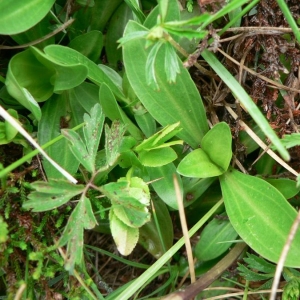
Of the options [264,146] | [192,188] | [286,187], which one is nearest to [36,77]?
[192,188]

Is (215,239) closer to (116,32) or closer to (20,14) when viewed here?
(116,32)

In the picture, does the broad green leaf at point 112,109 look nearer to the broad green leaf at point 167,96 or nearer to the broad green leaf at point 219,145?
the broad green leaf at point 167,96

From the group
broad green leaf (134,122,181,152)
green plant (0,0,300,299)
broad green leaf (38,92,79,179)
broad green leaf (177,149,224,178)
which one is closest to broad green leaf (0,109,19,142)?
green plant (0,0,300,299)

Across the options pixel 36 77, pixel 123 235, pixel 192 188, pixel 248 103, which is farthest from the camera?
pixel 192 188

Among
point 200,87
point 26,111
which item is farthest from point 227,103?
point 26,111

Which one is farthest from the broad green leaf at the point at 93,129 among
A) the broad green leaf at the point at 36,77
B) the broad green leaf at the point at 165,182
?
the broad green leaf at the point at 165,182

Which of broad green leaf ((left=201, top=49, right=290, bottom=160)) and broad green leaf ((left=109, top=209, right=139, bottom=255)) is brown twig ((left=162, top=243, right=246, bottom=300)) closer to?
broad green leaf ((left=109, top=209, right=139, bottom=255))
